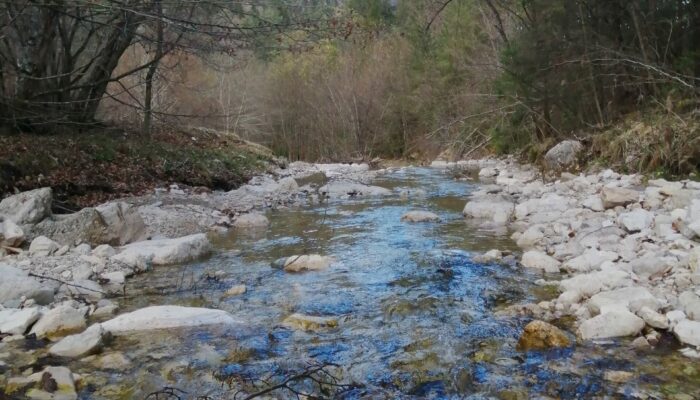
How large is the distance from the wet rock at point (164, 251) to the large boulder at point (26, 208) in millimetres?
1235

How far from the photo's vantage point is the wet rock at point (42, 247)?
6277 mm

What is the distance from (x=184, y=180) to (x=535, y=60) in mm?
7715

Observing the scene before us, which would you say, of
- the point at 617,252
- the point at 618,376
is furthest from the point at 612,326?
the point at 617,252

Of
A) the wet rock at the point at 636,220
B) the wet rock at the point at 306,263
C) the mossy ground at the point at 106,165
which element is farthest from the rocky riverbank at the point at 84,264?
the wet rock at the point at 636,220

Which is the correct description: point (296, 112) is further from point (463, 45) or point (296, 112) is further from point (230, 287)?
point (230, 287)

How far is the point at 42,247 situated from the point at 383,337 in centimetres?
418

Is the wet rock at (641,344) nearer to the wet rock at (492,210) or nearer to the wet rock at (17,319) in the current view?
the wet rock at (17,319)

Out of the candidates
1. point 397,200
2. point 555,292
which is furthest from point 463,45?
point 555,292

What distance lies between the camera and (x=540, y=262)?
18.4ft

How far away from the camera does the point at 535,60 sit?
41.6 ft

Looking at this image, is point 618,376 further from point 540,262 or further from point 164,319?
point 164,319

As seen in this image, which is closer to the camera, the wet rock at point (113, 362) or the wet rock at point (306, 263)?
the wet rock at point (113, 362)

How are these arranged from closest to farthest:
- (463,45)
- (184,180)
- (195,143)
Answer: (184,180) → (195,143) → (463,45)

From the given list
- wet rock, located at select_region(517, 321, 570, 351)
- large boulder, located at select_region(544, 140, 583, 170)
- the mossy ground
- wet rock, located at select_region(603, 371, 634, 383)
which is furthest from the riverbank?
large boulder, located at select_region(544, 140, 583, 170)
